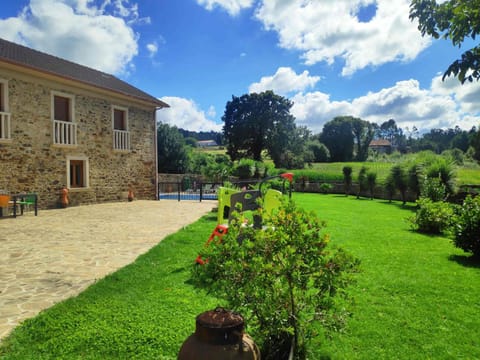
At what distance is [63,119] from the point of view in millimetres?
12938

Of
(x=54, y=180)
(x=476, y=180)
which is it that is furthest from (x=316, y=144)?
(x=54, y=180)

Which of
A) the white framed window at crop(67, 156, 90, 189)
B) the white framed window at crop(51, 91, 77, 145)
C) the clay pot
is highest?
the white framed window at crop(51, 91, 77, 145)

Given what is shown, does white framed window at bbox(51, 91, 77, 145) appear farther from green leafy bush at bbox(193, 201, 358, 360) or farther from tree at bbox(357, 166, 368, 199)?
tree at bbox(357, 166, 368, 199)

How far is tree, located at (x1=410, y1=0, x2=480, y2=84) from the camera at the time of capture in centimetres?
255

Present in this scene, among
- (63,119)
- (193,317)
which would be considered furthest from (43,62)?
(193,317)

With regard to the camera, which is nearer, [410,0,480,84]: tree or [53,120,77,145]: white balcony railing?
[410,0,480,84]: tree

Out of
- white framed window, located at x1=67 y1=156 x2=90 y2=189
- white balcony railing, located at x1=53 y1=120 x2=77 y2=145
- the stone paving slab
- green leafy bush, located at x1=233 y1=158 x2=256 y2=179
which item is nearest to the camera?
the stone paving slab

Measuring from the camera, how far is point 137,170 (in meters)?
16.2

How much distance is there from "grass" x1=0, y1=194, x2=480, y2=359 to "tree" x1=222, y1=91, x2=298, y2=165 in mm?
33838

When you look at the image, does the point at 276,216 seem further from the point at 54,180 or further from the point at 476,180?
the point at 476,180

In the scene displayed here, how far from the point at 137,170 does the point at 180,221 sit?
7.60 metres

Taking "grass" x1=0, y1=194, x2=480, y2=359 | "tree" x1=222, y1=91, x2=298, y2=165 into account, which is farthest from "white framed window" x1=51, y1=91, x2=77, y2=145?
"tree" x1=222, y1=91, x2=298, y2=165

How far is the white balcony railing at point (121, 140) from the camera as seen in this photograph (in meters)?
14.9

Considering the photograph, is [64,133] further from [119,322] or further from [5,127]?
[119,322]
